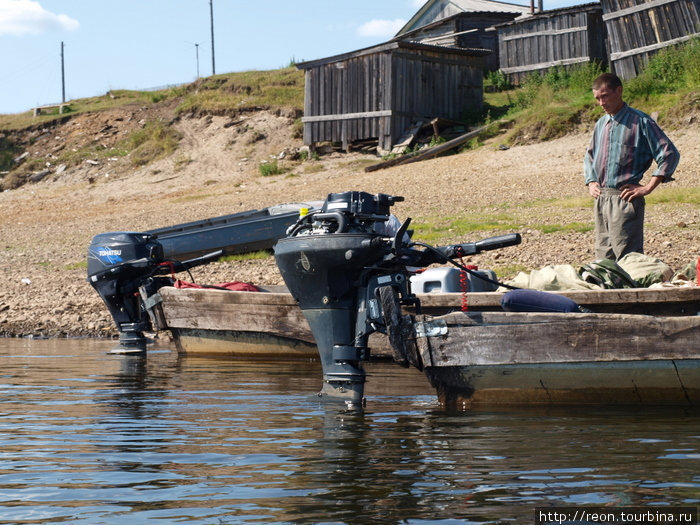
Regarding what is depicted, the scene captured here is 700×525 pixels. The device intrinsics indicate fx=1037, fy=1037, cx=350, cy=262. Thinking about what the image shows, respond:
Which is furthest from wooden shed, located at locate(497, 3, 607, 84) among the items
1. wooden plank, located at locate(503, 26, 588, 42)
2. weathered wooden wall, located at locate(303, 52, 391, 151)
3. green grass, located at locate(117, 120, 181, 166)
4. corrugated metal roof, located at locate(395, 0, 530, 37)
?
green grass, located at locate(117, 120, 181, 166)

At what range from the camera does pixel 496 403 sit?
700 cm

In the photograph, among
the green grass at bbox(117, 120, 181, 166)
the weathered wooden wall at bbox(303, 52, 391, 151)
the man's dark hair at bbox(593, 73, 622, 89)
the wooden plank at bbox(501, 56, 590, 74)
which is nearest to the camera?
the man's dark hair at bbox(593, 73, 622, 89)

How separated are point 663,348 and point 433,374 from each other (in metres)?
1.49

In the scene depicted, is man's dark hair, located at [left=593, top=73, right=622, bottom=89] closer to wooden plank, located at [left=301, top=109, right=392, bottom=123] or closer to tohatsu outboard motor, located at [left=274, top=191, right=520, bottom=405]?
tohatsu outboard motor, located at [left=274, top=191, right=520, bottom=405]

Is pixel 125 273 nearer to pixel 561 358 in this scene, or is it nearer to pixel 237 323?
pixel 237 323

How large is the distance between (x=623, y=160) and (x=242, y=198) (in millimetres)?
17234

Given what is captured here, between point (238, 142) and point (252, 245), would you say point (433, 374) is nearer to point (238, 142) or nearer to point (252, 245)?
point (252, 245)

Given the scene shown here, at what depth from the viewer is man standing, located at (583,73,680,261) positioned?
834 cm

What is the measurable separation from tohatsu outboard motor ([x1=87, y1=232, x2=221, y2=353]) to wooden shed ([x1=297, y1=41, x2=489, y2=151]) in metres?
19.3

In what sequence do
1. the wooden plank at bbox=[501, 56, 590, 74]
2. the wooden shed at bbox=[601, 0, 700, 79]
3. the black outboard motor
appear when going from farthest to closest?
the wooden plank at bbox=[501, 56, 590, 74], the wooden shed at bbox=[601, 0, 700, 79], the black outboard motor

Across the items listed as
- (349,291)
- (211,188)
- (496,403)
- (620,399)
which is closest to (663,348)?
(620,399)

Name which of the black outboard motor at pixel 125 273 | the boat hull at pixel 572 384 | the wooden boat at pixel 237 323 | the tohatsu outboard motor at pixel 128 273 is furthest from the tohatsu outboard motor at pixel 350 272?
the black outboard motor at pixel 125 273

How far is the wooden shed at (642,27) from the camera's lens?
25672 millimetres

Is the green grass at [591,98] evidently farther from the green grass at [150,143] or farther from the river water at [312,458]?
the river water at [312,458]
